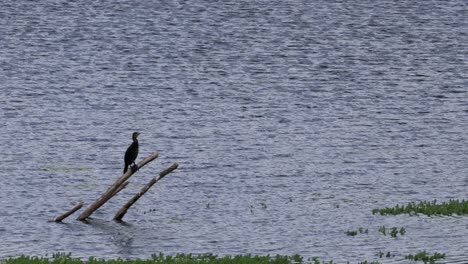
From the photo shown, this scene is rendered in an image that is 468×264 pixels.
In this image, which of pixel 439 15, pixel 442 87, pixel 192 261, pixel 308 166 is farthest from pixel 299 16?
pixel 192 261

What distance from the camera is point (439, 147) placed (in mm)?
62906

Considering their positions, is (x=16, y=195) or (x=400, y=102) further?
(x=400, y=102)

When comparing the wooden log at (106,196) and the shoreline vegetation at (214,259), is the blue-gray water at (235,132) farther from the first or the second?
the shoreline vegetation at (214,259)

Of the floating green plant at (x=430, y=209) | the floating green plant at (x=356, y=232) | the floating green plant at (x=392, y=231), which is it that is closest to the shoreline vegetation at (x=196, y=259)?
the floating green plant at (x=392, y=231)

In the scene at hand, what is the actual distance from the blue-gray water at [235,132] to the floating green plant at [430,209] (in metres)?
0.61

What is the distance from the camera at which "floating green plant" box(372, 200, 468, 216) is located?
4648 cm

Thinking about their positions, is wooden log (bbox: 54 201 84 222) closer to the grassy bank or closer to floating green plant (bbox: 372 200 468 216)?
the grassy bank

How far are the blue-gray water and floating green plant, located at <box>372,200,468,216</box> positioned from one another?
61cm

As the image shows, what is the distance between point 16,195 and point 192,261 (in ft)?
48.0

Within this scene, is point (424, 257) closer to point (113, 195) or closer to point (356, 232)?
point (356, 232)

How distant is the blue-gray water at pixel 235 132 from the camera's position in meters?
45.0

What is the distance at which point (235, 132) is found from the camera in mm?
66562

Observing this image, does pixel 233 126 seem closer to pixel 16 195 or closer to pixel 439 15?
pixel 16 195

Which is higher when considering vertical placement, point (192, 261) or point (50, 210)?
point (192, 261)
